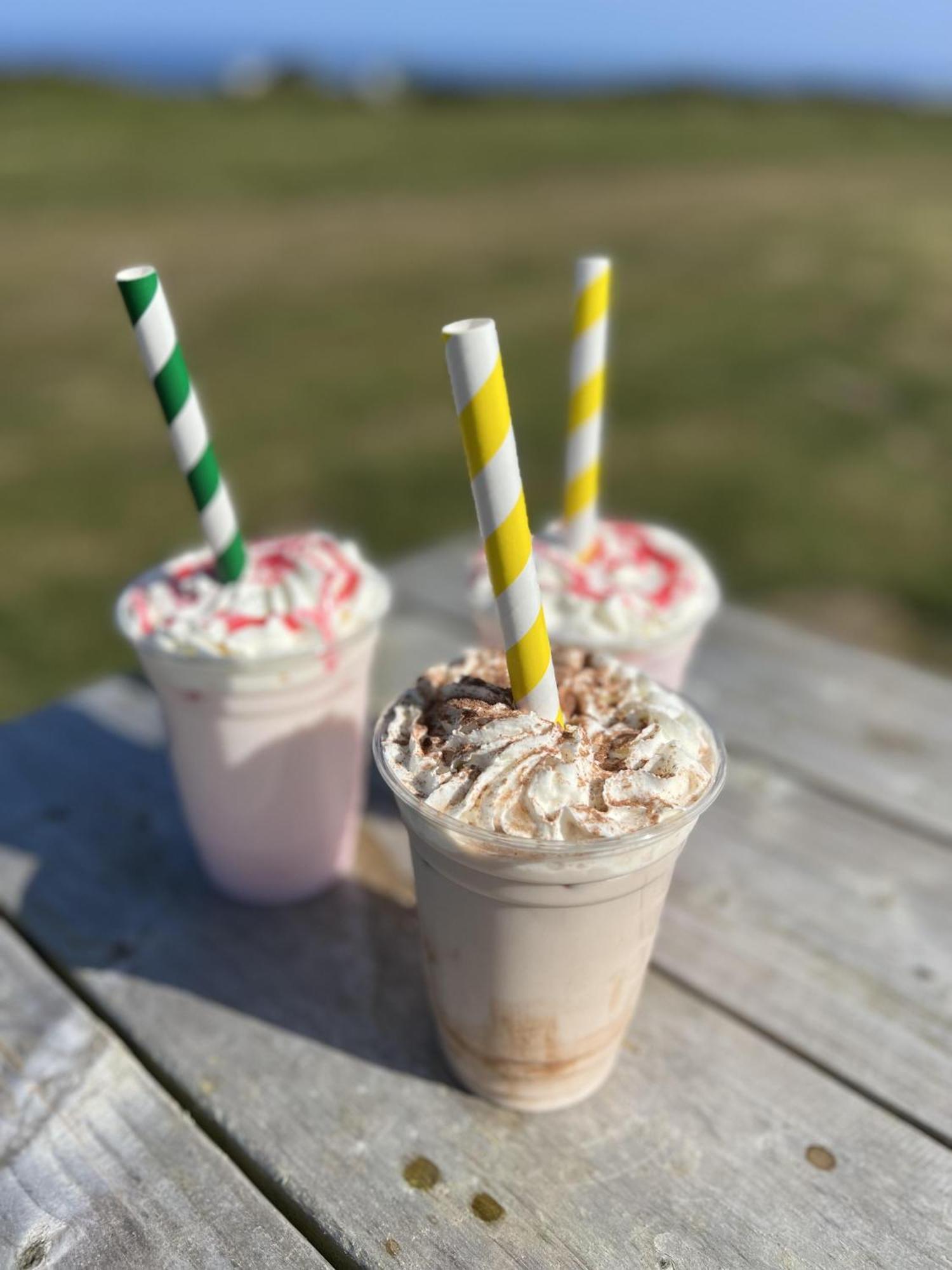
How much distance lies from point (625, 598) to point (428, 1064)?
75cm

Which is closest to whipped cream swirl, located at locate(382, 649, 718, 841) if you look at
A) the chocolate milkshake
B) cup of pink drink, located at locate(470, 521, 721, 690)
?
the chocolate milkshake

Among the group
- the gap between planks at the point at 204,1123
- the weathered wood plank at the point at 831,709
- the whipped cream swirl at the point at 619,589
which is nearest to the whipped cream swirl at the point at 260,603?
the whipped cream swirl at the point at 619,589

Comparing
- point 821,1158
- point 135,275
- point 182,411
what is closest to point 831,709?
point 821,1158

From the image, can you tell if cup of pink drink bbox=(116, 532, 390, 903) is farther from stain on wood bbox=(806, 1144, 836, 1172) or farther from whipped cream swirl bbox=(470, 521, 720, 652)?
stain on wood bbox=(806, 1144, 836, 1172)

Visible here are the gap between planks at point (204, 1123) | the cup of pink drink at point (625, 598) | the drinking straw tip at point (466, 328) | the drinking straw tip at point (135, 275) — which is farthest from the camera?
the cup of pink drink at point (625, 598)

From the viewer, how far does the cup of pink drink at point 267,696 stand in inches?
58.3

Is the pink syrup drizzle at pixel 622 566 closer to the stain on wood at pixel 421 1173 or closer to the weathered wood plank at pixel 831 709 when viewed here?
the weathered wood plank at pixel 831 709

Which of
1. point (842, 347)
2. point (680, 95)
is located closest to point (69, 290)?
point (842, 347)

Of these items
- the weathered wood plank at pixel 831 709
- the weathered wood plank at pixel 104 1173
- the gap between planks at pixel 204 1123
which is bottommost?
the weathered wood plank at pixel 831 709

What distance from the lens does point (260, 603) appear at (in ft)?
5.06

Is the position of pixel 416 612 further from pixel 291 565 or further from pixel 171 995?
pixel 171 995

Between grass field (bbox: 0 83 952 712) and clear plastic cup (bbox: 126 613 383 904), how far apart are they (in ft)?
7.34

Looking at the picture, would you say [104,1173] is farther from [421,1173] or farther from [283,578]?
[283,578]

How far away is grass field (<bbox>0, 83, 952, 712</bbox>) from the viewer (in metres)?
4.48
